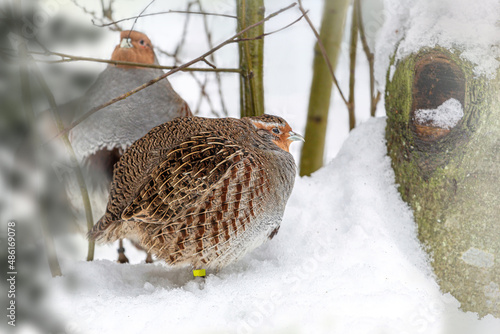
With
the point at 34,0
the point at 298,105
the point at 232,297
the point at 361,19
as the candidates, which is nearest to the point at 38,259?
the point at 232,297

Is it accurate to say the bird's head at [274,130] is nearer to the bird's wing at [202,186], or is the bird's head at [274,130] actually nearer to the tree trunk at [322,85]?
the bird's wing at [202,186]

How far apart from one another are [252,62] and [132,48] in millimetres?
817

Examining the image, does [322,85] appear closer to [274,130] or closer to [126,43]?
[274,130]

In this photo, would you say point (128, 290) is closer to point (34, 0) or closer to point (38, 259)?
point (38, 259)

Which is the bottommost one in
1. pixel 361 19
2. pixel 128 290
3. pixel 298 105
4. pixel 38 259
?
pixel 128 290

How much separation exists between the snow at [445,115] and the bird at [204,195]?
1.94 feet

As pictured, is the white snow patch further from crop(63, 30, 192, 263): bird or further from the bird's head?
crop(63, 30, 192, 263): bird

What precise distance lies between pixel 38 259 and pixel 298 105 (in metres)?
2.45

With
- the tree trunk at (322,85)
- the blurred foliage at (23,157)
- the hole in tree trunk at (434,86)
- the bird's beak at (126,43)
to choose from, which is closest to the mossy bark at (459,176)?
the hole in tree trunk at (434,86)

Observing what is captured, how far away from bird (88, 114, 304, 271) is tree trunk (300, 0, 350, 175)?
3.56 ft

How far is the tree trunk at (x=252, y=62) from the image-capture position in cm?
240

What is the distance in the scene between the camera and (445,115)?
1802 mm

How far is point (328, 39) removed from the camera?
3.07 metres

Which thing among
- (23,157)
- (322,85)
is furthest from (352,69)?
(23,157)
